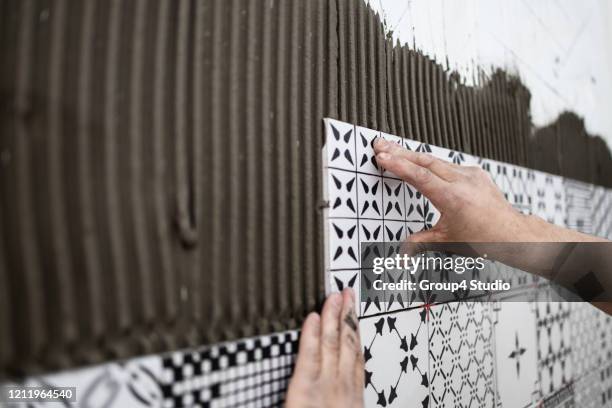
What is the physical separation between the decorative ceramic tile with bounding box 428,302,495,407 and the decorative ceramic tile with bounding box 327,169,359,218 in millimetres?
350

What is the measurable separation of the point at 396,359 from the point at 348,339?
0.21m

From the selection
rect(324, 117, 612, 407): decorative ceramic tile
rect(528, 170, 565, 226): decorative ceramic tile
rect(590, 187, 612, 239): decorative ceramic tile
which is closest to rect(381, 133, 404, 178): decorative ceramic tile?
rect(324, 117, 612, 407): decorative ceramic tile

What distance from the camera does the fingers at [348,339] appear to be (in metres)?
0.64

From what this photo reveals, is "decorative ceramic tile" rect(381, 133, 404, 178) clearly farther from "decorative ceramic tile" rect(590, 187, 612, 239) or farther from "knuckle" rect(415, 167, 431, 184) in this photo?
"decorative ceramic tile" rect(590, 187, 612, 239)

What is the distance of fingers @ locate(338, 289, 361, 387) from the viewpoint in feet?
2.11

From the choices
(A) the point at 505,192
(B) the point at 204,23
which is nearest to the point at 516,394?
(A) the point at 505,192

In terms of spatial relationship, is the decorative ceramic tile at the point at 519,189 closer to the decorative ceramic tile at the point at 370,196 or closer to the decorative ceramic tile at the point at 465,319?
the decorative ceramic tile at the point at 465,319

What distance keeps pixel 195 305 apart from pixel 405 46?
0.71 metres

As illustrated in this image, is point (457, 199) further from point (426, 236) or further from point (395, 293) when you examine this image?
point (395, 293)

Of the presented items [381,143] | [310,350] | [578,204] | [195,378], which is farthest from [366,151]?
[578,204]

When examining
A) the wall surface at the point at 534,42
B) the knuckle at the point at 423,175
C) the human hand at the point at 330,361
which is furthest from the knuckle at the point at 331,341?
the wall surface at the point at 534,42

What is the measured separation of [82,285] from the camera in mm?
455

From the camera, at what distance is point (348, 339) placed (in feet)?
2.20

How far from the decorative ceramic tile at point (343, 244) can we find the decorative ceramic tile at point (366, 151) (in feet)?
0.34
